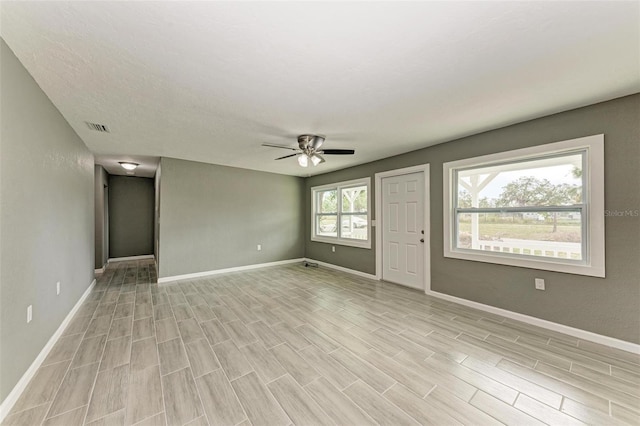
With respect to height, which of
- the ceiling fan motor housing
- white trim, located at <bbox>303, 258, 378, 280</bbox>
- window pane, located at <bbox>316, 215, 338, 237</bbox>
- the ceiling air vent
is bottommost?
white trim, located at <bbox>303, 258, 378, 280</bbox>

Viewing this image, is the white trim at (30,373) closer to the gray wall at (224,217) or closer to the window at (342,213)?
the gray wall at (224,217)

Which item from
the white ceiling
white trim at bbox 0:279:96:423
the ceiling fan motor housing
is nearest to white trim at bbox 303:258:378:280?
the ceiling fan motor housing

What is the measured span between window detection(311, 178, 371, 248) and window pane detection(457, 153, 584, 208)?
78.2 inches

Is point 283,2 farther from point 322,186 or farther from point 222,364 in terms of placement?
point 322,186

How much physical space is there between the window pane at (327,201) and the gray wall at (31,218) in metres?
4.64

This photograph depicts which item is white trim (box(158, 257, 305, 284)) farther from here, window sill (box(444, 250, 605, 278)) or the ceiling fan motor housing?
window sill (box(444, 250, 605, 278))

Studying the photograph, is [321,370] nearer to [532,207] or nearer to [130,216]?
[532,207]

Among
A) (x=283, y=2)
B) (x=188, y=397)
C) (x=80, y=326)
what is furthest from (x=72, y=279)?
(x=283, y=2)

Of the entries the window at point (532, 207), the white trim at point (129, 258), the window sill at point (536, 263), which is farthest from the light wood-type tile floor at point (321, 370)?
the white trim at point (129, 258)

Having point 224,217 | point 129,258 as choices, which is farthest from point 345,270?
point 129,258

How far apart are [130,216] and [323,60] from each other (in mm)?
7633

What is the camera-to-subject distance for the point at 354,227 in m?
5.49

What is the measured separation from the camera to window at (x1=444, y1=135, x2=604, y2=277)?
7.96 feet

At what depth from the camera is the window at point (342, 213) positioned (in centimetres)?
519
